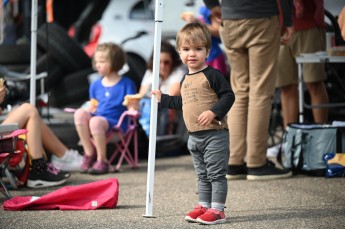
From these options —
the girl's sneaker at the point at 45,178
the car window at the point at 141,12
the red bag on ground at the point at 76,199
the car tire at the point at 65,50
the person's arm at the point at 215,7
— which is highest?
the person's arm at the point at 215,7

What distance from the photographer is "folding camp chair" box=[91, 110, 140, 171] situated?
8203mm

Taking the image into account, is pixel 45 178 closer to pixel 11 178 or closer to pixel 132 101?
→ pixel 11 178

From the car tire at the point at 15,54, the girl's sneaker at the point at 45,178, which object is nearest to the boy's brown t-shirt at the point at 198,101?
the girl's sneaker at the point at 45,178

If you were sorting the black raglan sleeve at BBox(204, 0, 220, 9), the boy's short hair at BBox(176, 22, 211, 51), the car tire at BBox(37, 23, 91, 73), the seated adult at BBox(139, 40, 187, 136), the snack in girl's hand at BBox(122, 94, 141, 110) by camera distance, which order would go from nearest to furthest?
1. the boy's short hair at BBox(176, 22, 211, 51)
2. the black raglan sleeve at BBox(204, 0, 220, 9)
3. the snack in girl's hand at BBox(122, 94, 141, 110)
4. the seated adult at BBox(139, 40, 187, 136)
5. the car tire at BBox(37, 23, 91, 73)

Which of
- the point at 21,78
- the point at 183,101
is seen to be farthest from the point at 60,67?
the point at 183,101

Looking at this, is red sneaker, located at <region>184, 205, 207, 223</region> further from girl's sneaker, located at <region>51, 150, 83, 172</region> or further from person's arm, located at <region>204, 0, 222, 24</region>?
girl's sneaker, located at <region>51, 150, 83, 172</region>

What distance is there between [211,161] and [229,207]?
0.66 meters

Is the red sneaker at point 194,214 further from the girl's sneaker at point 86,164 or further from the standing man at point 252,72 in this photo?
the girl's sneaker at point 86,164

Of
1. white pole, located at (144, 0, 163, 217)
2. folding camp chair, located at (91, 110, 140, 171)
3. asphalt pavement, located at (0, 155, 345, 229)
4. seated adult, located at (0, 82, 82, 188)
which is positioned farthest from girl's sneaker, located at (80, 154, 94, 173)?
white pole, located at (144, 0, 163, 217)

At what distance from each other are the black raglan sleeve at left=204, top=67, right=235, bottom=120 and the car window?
10.2m

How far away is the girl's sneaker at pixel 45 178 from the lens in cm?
698

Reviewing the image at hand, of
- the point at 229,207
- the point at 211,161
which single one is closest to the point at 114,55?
the point at 229,207

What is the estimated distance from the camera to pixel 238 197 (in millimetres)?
6359

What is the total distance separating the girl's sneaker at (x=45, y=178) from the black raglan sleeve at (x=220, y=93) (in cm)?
208
